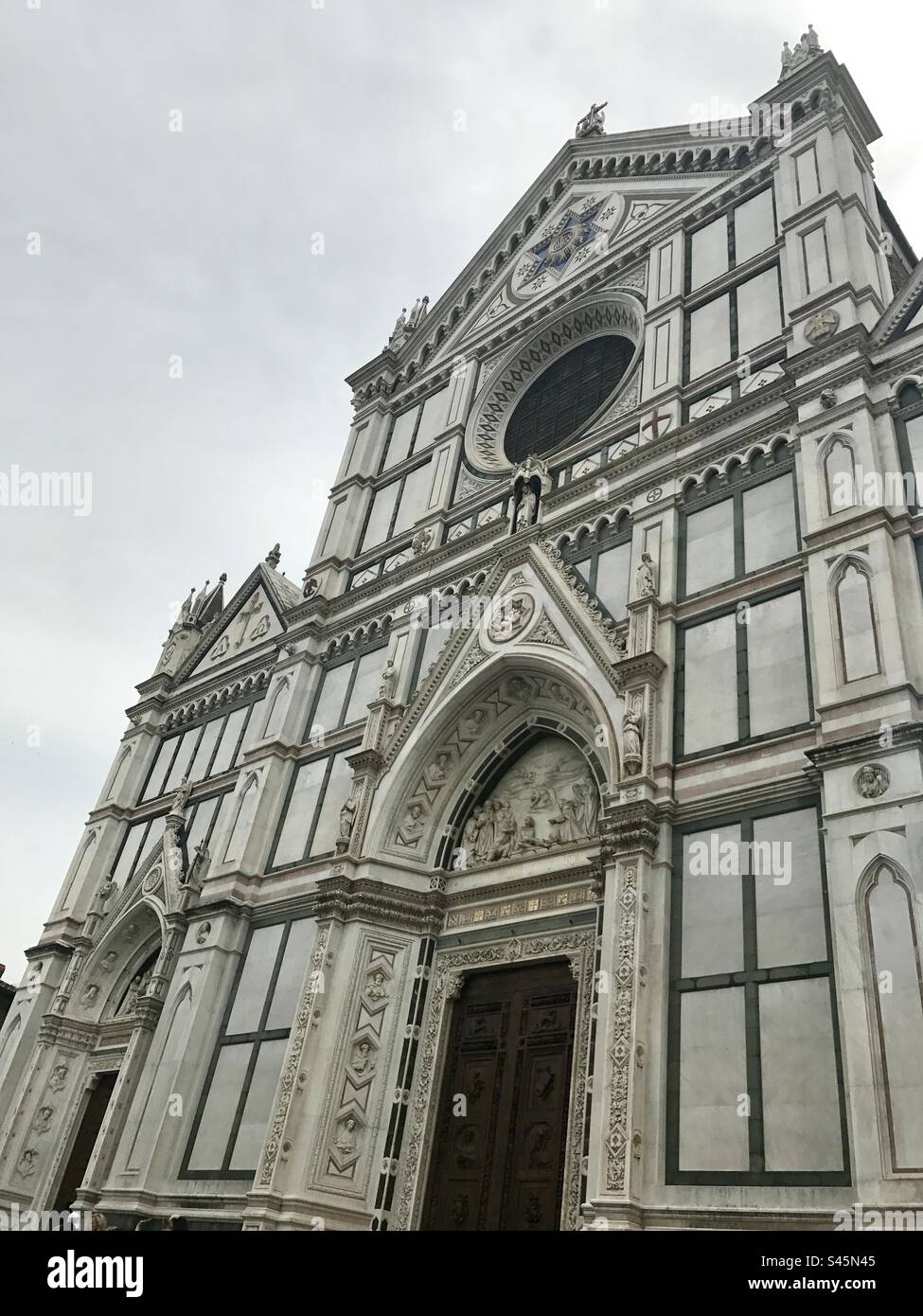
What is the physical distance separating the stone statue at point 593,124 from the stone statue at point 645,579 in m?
16.0

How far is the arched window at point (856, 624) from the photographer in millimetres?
11586

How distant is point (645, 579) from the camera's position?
15219 millimetres

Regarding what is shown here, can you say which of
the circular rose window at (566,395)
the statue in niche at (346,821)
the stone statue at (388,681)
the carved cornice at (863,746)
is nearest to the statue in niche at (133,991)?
the statue in niche at (346,821)

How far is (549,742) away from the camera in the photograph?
55.1ft

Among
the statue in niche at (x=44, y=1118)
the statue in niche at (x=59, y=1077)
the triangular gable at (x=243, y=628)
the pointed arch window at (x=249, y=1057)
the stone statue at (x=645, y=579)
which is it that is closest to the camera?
the stone statue at (x=645, y=579)

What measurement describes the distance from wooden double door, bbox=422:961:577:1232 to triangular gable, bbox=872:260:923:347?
1036 centimetres

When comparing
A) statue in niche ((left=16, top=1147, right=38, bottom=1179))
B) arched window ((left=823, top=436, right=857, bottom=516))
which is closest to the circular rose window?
arched window ((left=823, top=436, right=857, bottom=516))

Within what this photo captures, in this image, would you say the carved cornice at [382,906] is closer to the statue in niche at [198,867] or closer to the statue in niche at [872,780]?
the statue in niche at [198,867]

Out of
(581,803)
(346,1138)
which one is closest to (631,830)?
(581,803)

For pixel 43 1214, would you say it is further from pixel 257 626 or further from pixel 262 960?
pixel 257 626

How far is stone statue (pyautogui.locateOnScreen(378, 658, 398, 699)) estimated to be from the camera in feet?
61.7

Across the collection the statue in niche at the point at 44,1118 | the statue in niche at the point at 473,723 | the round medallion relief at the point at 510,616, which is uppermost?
the round medallion relief at the point at 510,616

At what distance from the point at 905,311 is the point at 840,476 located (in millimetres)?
3035

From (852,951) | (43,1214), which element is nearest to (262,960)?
(43,1214)
